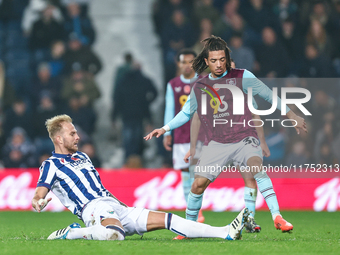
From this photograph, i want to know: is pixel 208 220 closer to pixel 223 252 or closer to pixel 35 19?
pixel 223 252

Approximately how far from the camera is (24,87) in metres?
11.0

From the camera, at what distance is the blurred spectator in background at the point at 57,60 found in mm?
Result: 11023

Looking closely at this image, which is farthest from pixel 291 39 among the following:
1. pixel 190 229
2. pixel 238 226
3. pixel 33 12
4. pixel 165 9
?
pixel 190 229

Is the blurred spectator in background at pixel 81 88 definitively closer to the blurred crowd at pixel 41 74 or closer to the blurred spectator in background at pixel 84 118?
the blurred crowd at pixel 41 74

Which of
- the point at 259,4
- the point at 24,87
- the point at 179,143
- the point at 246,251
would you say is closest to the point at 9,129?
the point at 24,87

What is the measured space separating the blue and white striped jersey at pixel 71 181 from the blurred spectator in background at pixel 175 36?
6500 mm

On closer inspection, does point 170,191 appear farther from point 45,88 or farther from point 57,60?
point 57,60

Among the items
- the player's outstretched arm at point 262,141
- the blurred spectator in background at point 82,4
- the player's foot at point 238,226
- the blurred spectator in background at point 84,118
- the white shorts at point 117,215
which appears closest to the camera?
the player's foot at point 238,226

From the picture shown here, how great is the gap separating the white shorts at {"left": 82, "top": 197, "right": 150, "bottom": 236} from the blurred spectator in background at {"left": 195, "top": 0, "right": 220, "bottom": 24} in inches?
292

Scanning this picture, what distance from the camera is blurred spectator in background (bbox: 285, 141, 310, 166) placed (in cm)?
915

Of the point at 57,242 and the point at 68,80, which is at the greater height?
the point at 68,80

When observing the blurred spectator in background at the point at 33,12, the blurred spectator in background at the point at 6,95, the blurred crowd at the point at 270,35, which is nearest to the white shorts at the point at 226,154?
the blurred crowd at the point at 270,35

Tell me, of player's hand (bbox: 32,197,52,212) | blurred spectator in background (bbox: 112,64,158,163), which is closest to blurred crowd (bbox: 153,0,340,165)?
blurred spectator in background (bbox: 112,64,158,163)

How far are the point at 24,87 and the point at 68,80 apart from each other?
1.01m
